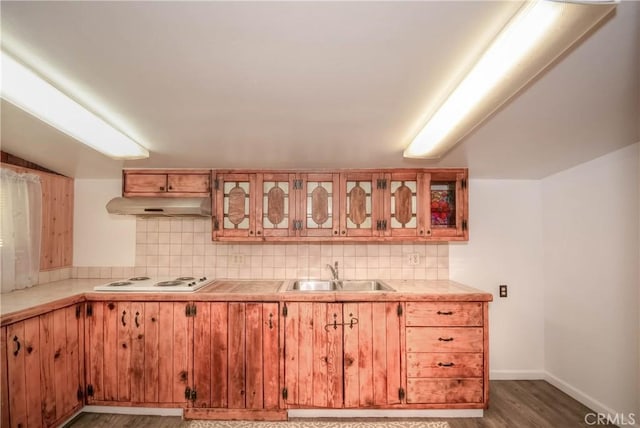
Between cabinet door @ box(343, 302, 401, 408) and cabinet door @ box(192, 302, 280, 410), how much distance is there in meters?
0.60

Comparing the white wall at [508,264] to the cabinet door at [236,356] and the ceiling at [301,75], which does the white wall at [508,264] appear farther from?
the cabinet door at [236,356]

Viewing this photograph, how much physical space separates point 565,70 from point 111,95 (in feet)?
7.33

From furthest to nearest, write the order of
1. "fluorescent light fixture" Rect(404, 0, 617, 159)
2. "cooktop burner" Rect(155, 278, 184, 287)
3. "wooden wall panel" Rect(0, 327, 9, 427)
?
"cooktop burner" Rect(155, 278, 184, 287) → "wooden wall panel" Rect(0, 327, 9, 427) → "fluorescent light fixture" Rect(404, 0, 617, 159)

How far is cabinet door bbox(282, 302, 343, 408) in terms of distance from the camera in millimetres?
2324

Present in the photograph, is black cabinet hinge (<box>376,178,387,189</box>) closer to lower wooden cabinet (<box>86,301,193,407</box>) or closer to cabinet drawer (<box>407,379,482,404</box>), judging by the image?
cabinet drawer (<box>407,379,482,404</box>)

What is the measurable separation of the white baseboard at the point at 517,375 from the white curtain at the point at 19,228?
4.45 metres

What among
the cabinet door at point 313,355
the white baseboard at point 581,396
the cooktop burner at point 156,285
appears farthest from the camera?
the cooktop burner at point 156,285

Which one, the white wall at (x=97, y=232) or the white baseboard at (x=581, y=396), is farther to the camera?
the white wall at (x=97, y=232)

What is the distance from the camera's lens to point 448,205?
2848 millimetres

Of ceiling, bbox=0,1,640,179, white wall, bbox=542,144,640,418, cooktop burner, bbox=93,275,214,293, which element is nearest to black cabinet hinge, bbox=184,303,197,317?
cooktop burner, bbox=93,275,214,293

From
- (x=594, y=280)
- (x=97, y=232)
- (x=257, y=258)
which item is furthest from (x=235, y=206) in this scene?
(x=594, y=280)

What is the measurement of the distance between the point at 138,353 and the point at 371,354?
6.28 ft

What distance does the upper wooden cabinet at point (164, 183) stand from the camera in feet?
9.18

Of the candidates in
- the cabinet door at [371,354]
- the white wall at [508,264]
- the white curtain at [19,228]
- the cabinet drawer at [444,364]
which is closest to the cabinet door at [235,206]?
the cabinet door at [371,354]
